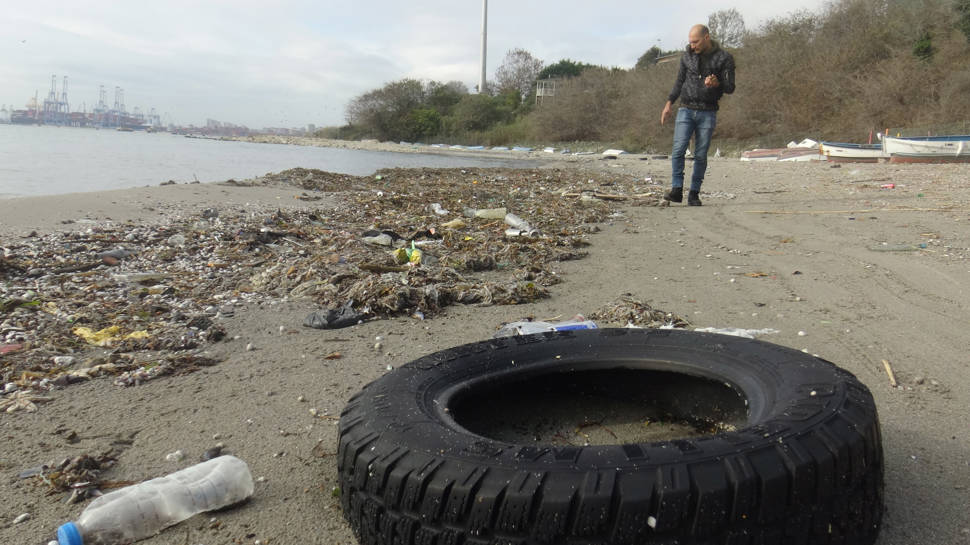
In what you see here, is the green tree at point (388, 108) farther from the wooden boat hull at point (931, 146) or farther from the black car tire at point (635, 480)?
the black car tire at point (635, 480)

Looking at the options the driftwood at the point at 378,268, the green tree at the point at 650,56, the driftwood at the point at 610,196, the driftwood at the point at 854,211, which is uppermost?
the green tree at the point at 650,56

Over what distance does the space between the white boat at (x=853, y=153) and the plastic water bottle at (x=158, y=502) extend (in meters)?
19.1

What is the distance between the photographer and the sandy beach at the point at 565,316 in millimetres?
1705

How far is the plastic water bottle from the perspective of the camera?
5.12 ft

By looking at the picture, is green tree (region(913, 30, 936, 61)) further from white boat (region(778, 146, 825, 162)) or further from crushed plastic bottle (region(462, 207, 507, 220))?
crushed plastic bottle (region(462, 207, 507, 220))

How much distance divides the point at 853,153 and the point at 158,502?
785 inches

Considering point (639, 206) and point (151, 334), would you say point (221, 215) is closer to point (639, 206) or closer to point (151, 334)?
point (151, 334)

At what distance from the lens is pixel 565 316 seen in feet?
11.4

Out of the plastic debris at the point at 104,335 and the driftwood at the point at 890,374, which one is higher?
the driftwood at the point at 890,374

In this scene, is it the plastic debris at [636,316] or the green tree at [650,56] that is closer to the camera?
the plastic debris at [636,316]

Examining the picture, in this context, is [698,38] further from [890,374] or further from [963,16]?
[963,16]

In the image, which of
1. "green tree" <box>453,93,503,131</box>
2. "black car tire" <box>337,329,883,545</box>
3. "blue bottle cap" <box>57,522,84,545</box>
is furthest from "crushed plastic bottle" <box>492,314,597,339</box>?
"green tree" <box>453,93,503,131</box>

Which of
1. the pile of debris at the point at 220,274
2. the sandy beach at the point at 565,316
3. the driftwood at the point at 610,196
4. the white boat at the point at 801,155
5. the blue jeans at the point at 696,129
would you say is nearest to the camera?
the sandy beach at the point at 565,316

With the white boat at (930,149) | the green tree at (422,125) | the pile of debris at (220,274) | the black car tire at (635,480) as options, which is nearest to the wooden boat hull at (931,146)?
the white boat at (930,149)
